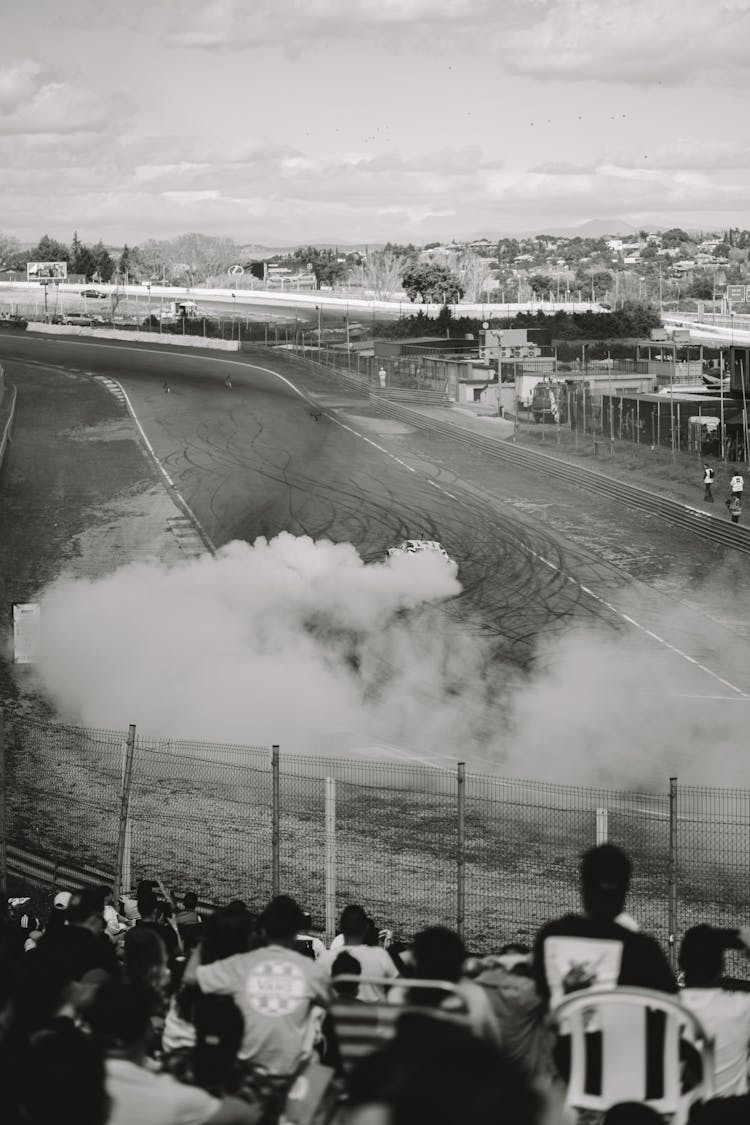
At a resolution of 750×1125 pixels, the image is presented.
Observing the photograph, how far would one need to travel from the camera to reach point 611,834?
954 inches

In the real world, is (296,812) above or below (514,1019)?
below

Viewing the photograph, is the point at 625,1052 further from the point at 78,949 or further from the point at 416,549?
the point at 416,549

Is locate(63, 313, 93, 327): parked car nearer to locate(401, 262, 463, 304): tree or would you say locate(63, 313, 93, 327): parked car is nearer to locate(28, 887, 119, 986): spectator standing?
locate(401, 262, 463, 304): tree

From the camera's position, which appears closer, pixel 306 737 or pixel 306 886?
pixel 306 886

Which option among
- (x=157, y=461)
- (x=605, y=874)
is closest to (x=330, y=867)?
(x=605, y=874)

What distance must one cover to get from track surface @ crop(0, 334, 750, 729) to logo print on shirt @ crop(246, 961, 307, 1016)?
32.1m

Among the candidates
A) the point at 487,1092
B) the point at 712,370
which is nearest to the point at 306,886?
the point at 487,1092

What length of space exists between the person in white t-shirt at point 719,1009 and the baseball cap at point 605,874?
0.56m

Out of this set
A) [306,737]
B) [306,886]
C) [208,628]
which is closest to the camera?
[306,886]

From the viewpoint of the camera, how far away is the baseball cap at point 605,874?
6457 mm

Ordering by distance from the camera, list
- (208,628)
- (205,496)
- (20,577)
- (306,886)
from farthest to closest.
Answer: (205,496) → (20,577) → (208,628) → (306,886)

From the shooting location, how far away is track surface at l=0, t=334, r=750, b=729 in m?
43.2

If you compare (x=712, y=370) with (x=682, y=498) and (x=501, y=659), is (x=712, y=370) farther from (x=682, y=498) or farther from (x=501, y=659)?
(x=501, y=659)

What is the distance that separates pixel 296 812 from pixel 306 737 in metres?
8.30
